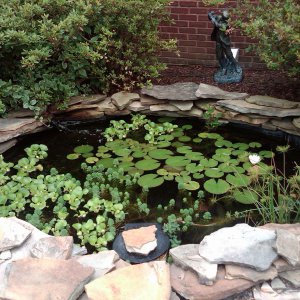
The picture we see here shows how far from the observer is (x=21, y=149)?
4.37 metres

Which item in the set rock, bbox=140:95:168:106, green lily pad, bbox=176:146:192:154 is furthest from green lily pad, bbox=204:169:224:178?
rock, bbox=140:95:168:106

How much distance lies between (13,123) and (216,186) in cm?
209

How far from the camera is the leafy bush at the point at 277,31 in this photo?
3.67 meters

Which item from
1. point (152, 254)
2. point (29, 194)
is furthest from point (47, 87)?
point (152, 254)

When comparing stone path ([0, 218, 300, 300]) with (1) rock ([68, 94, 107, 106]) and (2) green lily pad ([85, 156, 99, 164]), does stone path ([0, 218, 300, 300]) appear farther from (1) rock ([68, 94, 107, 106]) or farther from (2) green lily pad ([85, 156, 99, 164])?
(1) rock ([68, 94, 107, 106])

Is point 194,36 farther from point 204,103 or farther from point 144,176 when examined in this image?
point 144,176

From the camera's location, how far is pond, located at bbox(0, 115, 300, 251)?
317cm

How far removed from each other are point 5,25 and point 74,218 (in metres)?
2.03

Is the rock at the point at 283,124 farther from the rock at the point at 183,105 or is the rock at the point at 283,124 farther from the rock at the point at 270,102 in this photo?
the rock at the point at 183,105

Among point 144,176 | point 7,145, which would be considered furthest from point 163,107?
point 7,145

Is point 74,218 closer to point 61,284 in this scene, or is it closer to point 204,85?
point 61,284

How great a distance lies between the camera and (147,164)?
3908mm

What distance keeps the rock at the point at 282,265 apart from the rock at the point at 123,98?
2829 mm

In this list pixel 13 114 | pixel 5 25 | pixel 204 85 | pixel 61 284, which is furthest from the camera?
pixel 204 85
